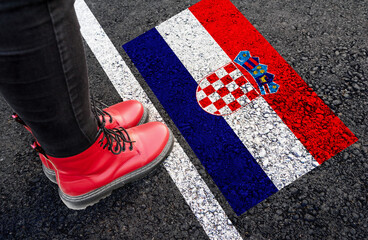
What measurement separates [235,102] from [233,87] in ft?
0.36

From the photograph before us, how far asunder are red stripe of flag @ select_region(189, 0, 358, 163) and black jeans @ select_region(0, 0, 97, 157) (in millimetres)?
1183

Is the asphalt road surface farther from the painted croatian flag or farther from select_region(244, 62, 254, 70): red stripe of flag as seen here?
select_region(244, 62, 254, 70): red stripe of flag

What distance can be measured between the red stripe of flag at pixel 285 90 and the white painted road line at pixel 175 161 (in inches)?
23.6

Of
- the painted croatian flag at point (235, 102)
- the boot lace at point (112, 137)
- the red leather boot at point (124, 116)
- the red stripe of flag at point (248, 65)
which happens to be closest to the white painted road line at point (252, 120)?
the painted croatian flag at point (235, 102)

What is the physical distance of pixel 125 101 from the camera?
1976 mm

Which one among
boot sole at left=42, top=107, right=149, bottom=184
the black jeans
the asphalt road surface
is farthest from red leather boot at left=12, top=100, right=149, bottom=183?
the black jeans

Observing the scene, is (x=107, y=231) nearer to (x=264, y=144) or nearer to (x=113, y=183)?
(x=113, y=183)

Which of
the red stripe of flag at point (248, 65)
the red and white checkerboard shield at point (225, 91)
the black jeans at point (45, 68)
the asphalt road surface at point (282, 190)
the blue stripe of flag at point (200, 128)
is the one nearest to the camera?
the black jeans at point (45, 68)

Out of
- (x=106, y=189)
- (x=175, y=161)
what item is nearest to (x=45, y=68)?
(x=106, y=189)

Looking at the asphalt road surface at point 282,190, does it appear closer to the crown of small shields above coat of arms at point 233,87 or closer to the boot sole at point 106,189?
the boot sole at point 106,189

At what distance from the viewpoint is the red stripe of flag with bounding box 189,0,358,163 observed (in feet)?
5.99

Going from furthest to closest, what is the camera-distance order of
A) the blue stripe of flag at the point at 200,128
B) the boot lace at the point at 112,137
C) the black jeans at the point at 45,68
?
the blue stripe of flag at the point at 200,128, the boot lace at the point at 112,137, the black jeans at the point at 45,68

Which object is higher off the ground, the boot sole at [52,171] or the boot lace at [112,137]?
the boot lace at [112,137]

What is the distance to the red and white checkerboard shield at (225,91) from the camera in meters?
2.01
